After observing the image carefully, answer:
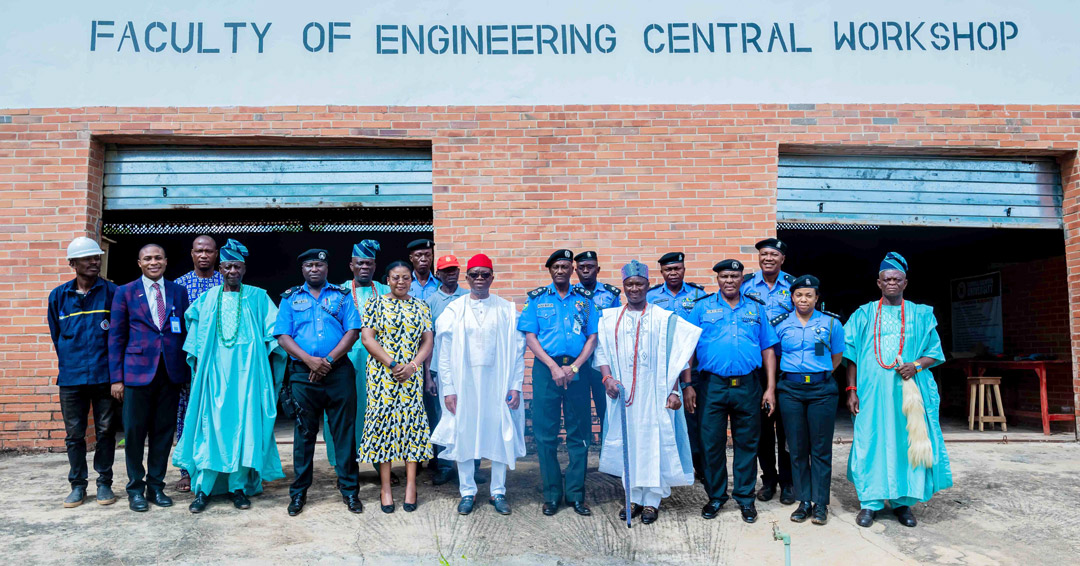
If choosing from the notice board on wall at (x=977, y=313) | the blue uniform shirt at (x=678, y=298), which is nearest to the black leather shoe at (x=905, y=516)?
the blue uniform shirt at (x=678, y=298)

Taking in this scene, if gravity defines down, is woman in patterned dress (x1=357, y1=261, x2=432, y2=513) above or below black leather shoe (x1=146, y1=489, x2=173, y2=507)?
above

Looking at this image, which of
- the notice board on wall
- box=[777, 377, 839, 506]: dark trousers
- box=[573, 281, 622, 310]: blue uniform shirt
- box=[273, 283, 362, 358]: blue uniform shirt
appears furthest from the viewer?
the notice board on wall

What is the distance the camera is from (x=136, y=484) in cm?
475

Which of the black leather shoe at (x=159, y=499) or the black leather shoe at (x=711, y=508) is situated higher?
the black leather shoe at (x=159, y=499)

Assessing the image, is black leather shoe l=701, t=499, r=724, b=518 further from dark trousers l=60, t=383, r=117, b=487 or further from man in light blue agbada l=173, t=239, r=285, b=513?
dark trousers l=60, t=383, r=117, b=487

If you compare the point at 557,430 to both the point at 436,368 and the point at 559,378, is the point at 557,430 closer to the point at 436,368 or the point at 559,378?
the point at 559,378

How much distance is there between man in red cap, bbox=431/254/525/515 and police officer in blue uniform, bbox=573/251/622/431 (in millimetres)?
582

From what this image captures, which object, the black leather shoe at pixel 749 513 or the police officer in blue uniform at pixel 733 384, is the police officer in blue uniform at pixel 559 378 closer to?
the police officer in blue uniform at pixel 733 384

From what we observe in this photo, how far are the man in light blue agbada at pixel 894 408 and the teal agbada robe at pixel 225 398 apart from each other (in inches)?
151

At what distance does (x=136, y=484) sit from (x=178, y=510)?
0.32 metres

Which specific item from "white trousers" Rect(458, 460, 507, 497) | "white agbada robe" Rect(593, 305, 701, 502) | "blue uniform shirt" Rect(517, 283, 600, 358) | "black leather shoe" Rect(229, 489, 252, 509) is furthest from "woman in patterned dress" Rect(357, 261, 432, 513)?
"white agbada robe" Rect(593, 305, 701, 502)

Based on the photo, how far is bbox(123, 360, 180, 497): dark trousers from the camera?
473 centimetres

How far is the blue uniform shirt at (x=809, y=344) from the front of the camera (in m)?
4.60

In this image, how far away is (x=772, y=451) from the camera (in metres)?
5.09
